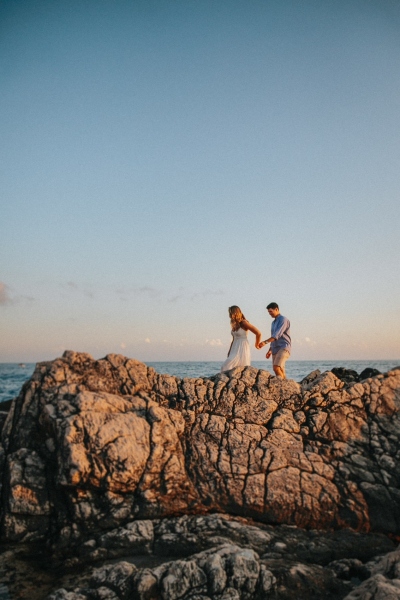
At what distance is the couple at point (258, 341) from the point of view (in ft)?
29.8

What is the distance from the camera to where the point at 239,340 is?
924 centimetres

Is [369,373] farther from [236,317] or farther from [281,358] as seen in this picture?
[236,317]

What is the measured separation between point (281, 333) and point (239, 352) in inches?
52.7

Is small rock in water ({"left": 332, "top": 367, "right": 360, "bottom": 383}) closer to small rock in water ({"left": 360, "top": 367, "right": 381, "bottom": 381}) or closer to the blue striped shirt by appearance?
small rock in water ({"left": 360, "top": 367, "right": 381, "bottom": 381})

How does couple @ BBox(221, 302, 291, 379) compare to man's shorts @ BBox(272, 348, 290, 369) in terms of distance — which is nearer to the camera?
couple @ BBox(221, 302, 291, 379)

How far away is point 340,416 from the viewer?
22.2 ft

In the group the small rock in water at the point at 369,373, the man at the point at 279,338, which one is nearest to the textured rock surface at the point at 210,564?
the man at the point at 279,338

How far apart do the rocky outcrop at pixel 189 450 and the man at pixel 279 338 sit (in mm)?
2497

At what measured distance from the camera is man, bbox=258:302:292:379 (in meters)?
9.70

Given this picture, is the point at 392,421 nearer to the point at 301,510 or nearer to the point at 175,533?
the point at 301,510

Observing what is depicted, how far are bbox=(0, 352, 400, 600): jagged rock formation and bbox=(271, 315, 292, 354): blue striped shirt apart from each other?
2.60 m

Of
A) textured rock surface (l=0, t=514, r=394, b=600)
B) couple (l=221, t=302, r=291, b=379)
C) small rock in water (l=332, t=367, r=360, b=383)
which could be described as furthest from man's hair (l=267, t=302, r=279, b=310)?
textured rock surface (l=0, t=514, r=394, b=600)

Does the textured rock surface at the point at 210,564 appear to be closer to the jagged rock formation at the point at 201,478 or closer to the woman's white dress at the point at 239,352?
the jagged rock formation at the point at 201,478

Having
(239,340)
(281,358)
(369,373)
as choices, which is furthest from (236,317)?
(369,373)
